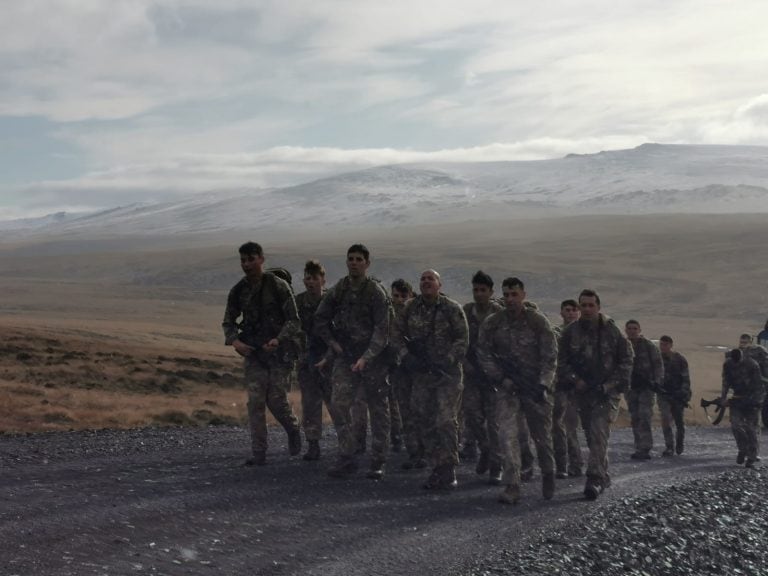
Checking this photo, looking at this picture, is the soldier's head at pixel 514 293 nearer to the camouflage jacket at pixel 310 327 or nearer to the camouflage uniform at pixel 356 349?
the camouflage uniform at pixel 356 349

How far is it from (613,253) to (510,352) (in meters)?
116

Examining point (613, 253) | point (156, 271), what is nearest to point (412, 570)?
point (613, 253)

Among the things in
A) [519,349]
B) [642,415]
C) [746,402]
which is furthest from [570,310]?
[746,402]

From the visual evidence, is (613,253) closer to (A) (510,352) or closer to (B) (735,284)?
(B) (735,284)

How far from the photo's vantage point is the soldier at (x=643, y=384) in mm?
15125

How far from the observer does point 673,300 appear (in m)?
83.0

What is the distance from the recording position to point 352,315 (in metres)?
10.8

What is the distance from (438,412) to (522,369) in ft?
3.35

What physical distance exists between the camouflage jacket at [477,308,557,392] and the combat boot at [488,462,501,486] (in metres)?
1.40

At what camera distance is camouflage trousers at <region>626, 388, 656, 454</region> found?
15328 millimetres

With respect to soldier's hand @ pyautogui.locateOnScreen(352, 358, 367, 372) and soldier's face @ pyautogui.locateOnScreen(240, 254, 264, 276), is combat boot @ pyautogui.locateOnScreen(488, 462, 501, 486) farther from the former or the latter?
soldier's face @ pyautogui.locateOnScreen(240, 254, 264, 276)

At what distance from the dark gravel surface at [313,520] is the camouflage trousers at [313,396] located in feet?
1.34

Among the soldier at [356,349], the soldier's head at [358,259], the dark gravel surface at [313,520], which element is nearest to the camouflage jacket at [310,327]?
the soldier at [356,349]

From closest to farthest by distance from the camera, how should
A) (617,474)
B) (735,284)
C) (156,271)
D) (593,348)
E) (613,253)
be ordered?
(593,348)
(617,474)
(735,284)
(613,253)
(156,271)
